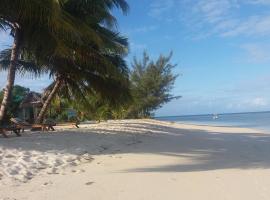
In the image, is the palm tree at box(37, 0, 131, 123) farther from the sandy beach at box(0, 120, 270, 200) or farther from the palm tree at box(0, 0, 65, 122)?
the sandy beach at box(0, 120, 270, 200)

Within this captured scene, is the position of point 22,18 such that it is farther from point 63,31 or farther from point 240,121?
point 240,121

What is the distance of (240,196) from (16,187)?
10.7ft

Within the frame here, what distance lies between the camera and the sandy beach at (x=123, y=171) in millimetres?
6291

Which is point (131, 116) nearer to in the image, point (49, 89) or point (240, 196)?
point (49, 89)

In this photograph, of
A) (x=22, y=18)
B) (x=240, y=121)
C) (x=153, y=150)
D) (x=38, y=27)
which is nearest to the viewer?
(x=153, y=150)

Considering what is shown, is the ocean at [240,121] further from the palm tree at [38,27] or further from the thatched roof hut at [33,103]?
the palm tree at [38,27]

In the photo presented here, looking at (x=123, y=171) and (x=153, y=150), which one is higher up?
(x=153, y=150)

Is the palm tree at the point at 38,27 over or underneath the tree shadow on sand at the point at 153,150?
over

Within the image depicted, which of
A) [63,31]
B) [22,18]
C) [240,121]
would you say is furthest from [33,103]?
[240,121]

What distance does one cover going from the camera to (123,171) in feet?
26.7

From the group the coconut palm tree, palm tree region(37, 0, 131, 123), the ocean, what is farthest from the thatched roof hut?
the ocean

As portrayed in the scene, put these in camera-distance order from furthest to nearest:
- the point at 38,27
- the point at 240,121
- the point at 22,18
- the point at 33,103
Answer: the point at 240,121 < the point at 33,103 < the point at 38,27 < the point at 22,18

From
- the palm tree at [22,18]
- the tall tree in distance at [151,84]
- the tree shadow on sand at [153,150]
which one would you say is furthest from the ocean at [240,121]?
the palm tree at [22,18]

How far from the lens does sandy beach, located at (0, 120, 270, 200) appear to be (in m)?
6.29
